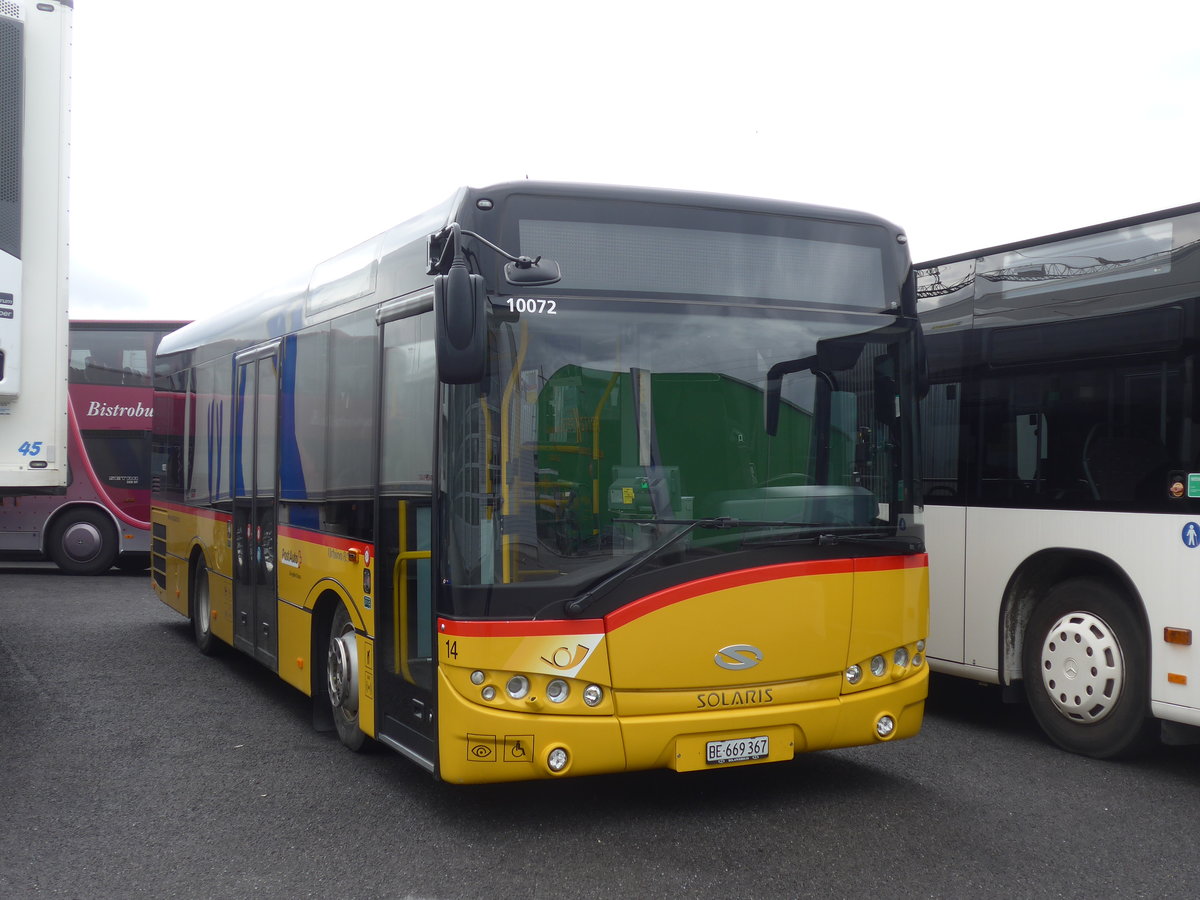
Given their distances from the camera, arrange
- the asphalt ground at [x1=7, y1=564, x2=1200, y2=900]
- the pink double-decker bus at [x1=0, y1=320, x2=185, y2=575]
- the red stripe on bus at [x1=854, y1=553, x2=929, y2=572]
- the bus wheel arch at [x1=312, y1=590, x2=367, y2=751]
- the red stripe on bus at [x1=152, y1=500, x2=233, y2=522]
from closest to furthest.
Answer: the asphalt ground at [x1=7, y1=564, x2=1200, y2=900]
the red stripe on bus at [x1=854, y1=553, x2=929, y2=572]
the bus wheel arch at [x1=312, y1=590, x2=367, y2=751]
the red stripe on bus at [x1=152, y1=500, x2=233, y2=522]
the pink double-decker bus at [x1=0, y1=320, x2=185, y2=575]

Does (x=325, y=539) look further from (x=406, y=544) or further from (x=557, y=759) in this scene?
(x=557, y=759)

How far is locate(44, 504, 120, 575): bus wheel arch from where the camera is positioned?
776 inches

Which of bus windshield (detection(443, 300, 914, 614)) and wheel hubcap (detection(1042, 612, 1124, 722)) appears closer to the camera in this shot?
bus windshield (detection(443, 300, 914, 614))

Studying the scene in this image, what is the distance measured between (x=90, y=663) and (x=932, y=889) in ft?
26.5

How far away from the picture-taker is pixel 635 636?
18.1ft

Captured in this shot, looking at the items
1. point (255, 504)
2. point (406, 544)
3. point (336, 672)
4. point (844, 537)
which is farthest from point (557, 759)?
point (255, 504)

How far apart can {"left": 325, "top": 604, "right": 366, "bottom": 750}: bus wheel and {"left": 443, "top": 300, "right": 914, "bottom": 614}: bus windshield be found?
1826 millimetres

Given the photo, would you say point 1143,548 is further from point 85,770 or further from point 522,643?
point 85,770

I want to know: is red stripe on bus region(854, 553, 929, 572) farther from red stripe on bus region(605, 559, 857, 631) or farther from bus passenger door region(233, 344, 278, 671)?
bus passenger door region(233, 344, 278, 671)

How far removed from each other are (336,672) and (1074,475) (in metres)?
4.51

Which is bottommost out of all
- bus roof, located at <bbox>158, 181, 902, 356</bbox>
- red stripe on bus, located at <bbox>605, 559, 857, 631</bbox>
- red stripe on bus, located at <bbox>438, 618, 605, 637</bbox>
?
red stripe on bus, located at <bbox>438, 618, 605, 637</bbox>

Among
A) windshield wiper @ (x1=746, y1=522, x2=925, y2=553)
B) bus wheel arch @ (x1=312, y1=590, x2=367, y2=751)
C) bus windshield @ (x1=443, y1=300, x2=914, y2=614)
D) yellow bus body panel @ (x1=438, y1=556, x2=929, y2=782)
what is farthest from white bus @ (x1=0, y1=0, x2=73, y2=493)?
windshield wiper @ (x1=746, y1=522, x2=925, y2=553)

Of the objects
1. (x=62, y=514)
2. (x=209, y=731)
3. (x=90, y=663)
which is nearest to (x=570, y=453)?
(x=209, y=731)

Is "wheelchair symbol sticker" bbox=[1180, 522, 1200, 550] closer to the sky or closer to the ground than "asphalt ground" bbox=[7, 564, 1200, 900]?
closer to the sky
